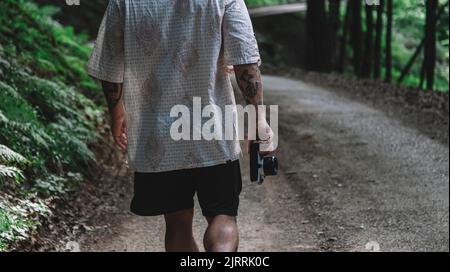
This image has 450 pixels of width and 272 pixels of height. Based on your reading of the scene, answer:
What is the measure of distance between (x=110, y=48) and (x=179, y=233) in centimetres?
109

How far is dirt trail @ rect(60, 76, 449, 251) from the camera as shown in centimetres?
728

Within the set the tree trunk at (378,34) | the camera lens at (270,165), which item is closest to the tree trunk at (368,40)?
the tree trunk at (378,34)

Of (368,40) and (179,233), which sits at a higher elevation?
(179,233)

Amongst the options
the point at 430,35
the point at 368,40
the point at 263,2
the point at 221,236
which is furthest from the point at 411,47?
the point at 221,236

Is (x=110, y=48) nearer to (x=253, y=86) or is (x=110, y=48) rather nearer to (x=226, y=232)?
(x=253, y=86)

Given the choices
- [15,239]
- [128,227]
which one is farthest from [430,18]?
[15,239]

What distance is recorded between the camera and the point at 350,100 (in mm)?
17766

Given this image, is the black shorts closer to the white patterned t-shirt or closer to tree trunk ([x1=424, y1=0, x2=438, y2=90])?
the white patterned t-shirt

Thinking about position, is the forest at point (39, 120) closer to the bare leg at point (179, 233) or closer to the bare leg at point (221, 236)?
the bare leg at point (179, 233)

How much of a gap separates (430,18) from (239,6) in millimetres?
16017

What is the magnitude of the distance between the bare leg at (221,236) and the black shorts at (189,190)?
0.04m

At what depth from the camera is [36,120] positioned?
326 inches

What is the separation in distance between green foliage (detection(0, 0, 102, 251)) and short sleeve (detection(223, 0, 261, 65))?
262cm

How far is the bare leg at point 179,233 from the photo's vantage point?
13.1 ft
